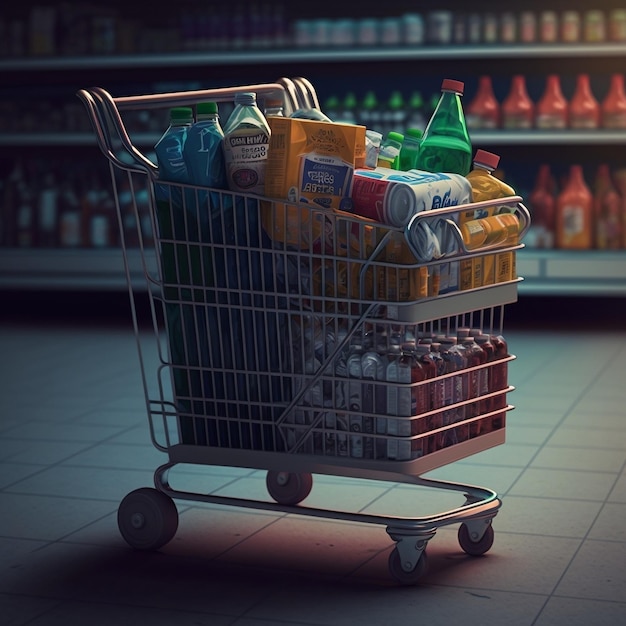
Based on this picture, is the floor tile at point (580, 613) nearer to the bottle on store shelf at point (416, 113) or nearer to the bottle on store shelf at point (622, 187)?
the bottle on store shelf at point (622, 187)

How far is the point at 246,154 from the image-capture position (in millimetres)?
2217

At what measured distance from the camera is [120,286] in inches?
→ 227

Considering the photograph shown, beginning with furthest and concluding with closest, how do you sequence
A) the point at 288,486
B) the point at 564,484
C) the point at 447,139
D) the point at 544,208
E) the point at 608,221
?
the point at 544,208 < the point at 608,221 < the point at 564,484 < the point at 288,486 < the point at 447,139

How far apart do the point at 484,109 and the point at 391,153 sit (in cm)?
346

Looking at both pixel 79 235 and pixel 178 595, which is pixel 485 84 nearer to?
pixel 79 235

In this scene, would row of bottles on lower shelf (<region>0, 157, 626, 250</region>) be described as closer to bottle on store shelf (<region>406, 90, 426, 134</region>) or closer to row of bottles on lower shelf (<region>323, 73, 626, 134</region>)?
row of bottles on lower shelf (<region>323, 73, 626, 134</region>)

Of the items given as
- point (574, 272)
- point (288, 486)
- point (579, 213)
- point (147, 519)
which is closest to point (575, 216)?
point (579, 213)

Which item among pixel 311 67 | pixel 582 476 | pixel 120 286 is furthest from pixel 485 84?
pixel 582 476

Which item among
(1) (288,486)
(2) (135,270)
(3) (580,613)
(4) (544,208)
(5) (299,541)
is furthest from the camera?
(2) (135,270)

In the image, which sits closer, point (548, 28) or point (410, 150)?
point (410, 150)

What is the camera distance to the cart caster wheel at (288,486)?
8.95ft

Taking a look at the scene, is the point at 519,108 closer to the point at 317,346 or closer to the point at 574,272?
the point at 574,272

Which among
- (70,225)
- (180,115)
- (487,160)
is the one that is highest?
(180,115)

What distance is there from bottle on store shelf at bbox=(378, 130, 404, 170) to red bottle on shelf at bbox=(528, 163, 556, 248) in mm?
3285
